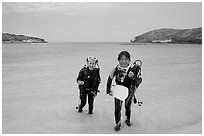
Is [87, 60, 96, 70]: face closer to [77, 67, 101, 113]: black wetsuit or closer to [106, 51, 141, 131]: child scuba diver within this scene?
[77, 67, 101, 113]: black wetsuit

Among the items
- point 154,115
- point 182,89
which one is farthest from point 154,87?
point 154,115

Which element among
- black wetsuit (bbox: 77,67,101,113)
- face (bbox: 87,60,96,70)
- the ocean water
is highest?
face (bbox: 87,60,96,70)

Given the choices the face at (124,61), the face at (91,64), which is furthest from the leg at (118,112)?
the face at (91,64)

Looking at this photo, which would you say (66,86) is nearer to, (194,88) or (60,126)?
(60,126)

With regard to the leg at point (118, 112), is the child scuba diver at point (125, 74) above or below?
above

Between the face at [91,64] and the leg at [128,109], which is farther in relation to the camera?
the face at [91,64]

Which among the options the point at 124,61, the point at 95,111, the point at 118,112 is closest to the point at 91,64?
the point at 124,61

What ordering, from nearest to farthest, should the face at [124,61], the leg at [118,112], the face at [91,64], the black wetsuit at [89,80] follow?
1. the face at [124,61]
2. the leg at [118,112]
3. the face at [91,64]
4. the black wetsuit at [89,80]

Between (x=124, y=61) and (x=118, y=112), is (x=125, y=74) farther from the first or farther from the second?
(x=118, y=112)

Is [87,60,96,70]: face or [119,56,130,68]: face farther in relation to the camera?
[87,60,96,70]: face

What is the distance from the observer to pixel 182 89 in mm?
7242

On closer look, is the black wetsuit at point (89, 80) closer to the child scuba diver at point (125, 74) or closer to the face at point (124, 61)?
the child scuba diver at point (125, 74)

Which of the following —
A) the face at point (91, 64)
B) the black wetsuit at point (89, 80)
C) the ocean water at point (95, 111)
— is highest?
the face at point (91, 64)

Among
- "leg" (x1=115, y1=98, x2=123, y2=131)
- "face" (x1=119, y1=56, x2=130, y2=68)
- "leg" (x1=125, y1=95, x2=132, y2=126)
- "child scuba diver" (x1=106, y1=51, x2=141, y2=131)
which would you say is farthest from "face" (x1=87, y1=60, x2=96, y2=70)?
"leg" (x1=125, y1=95, x2=132, y2=126)
